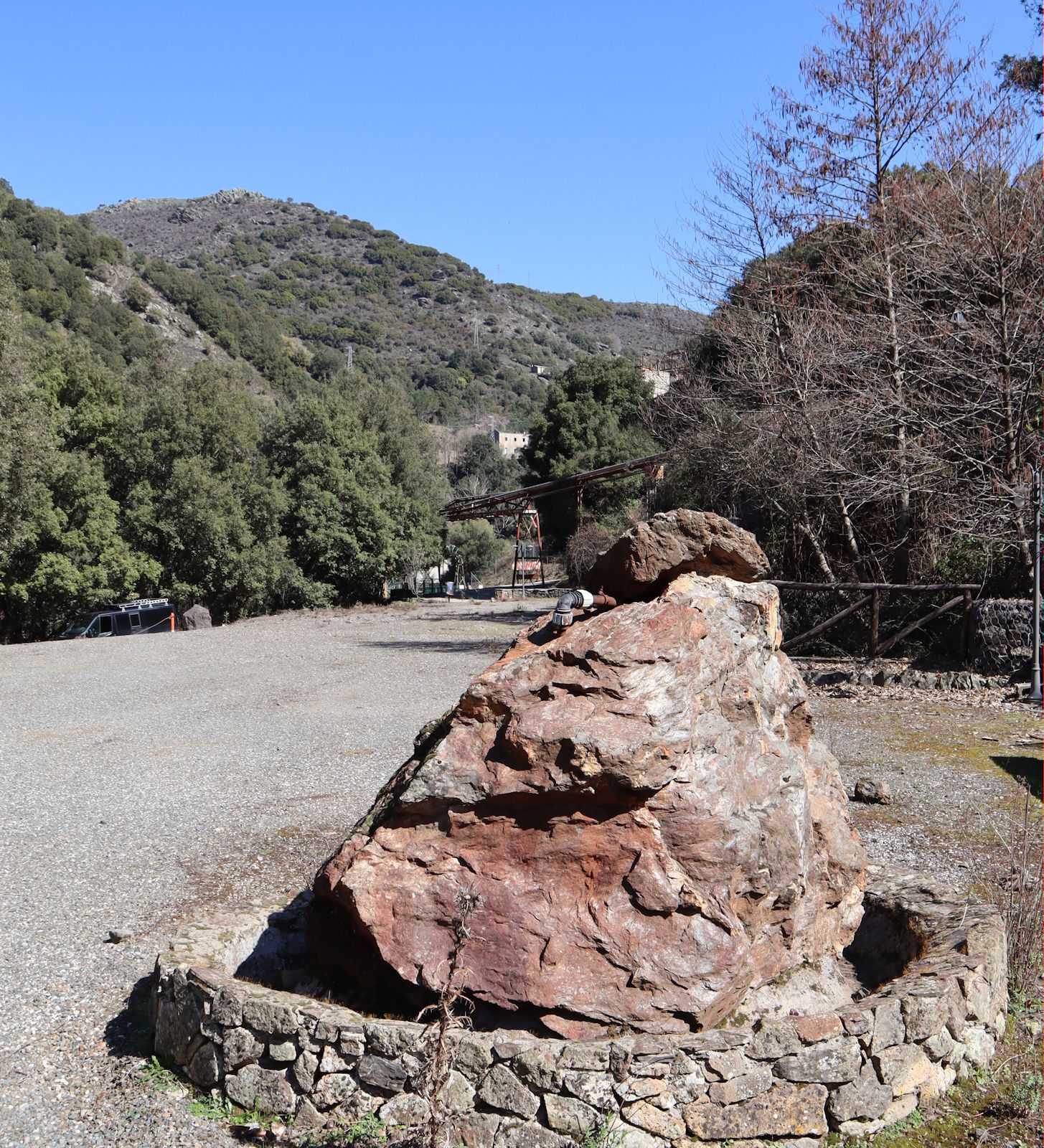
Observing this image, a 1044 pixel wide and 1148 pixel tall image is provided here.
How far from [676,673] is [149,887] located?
13.5ft

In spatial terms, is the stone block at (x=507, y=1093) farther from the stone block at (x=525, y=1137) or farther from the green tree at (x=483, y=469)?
the green tree at (x=483, y=469)

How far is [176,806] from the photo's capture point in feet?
26.8

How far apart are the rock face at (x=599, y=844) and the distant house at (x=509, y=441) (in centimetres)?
6974

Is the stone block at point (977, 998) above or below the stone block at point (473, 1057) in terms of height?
below

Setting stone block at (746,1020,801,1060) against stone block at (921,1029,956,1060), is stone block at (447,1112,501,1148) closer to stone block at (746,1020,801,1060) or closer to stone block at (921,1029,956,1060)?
stone block at (746,1020,801,1060)

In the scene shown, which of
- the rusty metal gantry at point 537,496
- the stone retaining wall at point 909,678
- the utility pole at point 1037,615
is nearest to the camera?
the utility pole at point 1037,615

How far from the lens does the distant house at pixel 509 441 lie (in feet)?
249

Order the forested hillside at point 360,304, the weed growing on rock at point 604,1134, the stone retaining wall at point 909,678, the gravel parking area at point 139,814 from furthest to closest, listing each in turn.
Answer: the forested hillside at point 360,304 → the stone retaining wall at point 909,678 → the gravel parking area at point 139,814 → the weed growing on rock at point 604,1134

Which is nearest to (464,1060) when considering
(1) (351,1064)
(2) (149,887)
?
(1) (351,1064)

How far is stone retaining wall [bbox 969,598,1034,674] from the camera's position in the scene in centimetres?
1295

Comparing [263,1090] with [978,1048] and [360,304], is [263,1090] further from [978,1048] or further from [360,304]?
[360,304]

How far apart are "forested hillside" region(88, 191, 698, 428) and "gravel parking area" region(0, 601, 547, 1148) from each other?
60.8 m

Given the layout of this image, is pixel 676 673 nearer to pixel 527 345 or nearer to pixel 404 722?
pixel 404 722

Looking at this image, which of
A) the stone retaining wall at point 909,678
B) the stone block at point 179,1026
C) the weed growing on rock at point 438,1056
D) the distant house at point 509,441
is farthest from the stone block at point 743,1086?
the distant house at point 509,441
